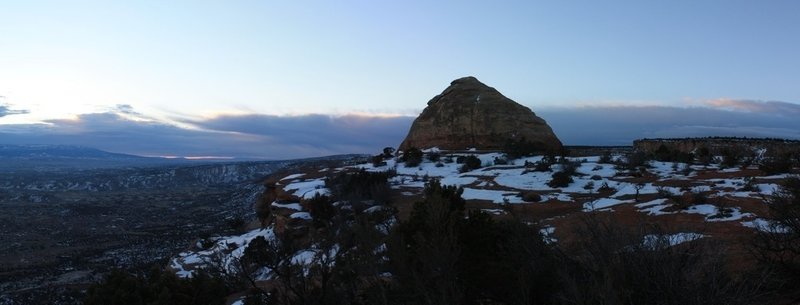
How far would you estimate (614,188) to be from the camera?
22.0 m

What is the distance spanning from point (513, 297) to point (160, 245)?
37.2 metres

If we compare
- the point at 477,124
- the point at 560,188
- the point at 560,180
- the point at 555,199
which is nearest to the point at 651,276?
the point at 555,199

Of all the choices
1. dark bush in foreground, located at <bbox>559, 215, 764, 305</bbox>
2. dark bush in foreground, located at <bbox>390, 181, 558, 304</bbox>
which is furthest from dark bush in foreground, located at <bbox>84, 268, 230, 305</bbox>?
dark bush in foreground, located at <bbox>559, 215, 764, 305</bbox>

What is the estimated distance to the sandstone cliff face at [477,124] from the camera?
39.1 m

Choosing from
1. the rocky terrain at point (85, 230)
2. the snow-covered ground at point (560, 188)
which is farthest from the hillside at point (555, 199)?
the rocky terrain at point (85, 230)

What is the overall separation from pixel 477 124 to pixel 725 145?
17.7 m

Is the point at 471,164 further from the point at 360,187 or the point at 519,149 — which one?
the point at 360,187

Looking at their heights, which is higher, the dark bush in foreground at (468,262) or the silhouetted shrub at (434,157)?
the silhouetted shrub at (434,157)

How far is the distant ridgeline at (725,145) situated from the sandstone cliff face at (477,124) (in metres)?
8.24

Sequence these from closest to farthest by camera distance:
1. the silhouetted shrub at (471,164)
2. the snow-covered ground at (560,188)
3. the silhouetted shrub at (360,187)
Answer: the snow-covered ground at (560,188)
the silhouetted shrub at (360,187)
the silhouetted shrub at (471,164)

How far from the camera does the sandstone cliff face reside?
39059mm

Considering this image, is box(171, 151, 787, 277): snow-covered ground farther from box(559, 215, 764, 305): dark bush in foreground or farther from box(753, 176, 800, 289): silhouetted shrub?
box(559, 215, 764, 305): dark bush in foreground

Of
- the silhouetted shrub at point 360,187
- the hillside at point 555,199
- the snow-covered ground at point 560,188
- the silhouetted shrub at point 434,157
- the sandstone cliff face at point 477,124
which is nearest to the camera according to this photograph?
the hillside at point 555,199

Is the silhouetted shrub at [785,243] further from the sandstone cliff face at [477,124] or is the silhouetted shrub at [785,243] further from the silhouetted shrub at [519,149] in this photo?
the sandstone cliff face at [477,124]
